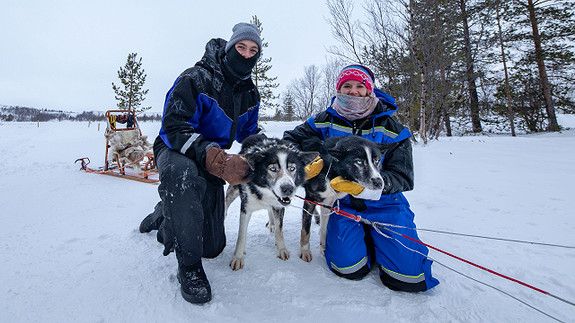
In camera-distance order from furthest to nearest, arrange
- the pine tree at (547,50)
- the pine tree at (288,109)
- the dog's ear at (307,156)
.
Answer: the pine tree at (288,109) → the pine tree at (547,50) → the dog's ear at (307,156)

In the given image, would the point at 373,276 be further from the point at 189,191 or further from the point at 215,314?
the point at 189,191

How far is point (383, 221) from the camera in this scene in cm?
206

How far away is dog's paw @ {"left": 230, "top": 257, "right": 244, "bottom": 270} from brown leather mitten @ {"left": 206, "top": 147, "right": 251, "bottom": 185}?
64 centimetres

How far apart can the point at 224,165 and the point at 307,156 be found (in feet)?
2.39

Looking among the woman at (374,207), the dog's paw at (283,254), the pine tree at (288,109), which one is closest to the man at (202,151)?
the dog's paw at (283,254)

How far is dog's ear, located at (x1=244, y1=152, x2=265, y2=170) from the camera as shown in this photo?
6.50 ft

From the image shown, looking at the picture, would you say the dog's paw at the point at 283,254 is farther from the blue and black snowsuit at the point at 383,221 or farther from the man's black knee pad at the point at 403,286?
the man's black knee pad at the point at 403,286

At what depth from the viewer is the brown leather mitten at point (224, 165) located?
1.73m

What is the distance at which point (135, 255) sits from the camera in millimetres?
2061

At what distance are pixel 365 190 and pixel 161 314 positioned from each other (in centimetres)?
153

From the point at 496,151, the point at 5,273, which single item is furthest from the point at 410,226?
the point at 496,151

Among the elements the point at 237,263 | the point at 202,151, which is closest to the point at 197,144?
the point at 202,151

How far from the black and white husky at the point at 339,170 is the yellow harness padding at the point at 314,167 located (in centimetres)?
10

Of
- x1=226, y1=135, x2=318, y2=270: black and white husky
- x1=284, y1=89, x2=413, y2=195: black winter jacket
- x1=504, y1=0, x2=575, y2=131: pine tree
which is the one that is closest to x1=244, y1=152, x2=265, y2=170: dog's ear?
x1=226, y1=135, x2=318, y2=270: black and white husky
